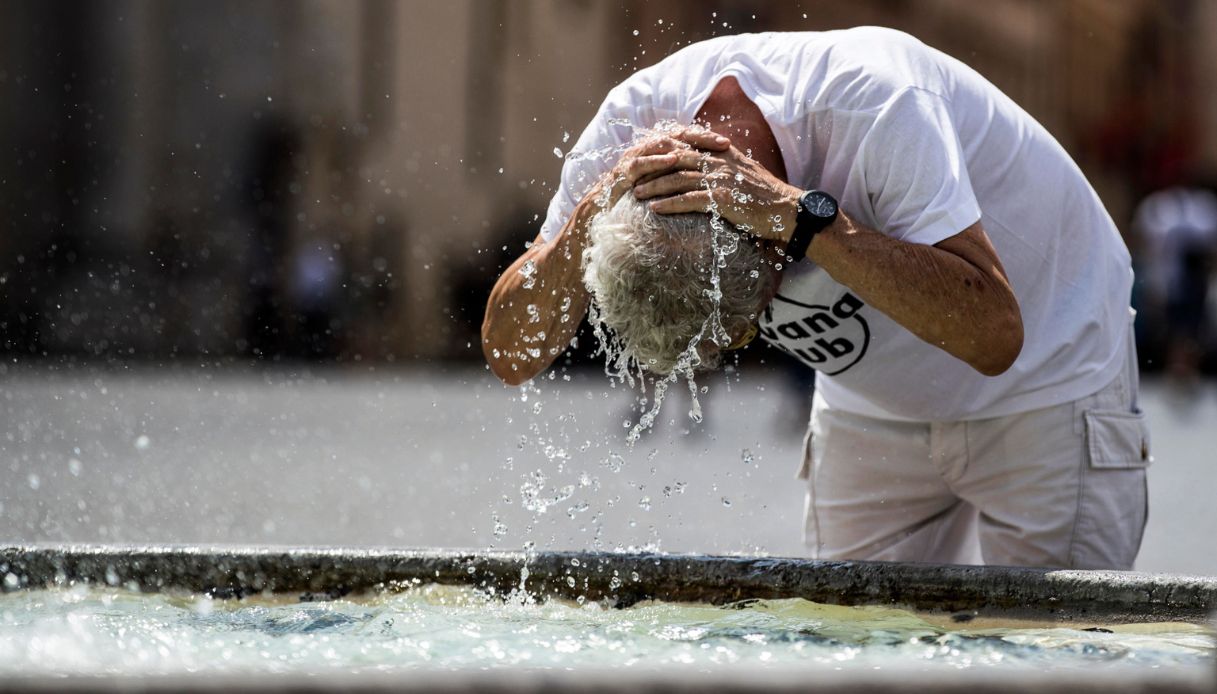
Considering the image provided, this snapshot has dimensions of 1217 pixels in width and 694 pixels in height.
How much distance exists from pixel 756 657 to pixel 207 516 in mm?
3919

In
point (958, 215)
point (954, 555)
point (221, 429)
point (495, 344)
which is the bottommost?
point (221, 429)

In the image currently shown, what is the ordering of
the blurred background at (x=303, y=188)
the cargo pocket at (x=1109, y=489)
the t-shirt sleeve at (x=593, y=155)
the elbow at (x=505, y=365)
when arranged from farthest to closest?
the blurred background at (x=303, y=188)
the elbow at (x=505, y=365)
the cargo pocket at (x=1109, y=489)
the t-shirt sleeve at (x=593, y=155)

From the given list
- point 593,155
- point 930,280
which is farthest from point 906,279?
point 593,155

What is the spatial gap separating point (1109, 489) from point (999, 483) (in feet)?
0.60

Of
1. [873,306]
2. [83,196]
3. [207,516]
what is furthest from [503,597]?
[83,196]

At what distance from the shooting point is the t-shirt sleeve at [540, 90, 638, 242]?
2631 mm

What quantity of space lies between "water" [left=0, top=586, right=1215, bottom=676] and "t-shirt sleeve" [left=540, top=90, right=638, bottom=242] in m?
0.67

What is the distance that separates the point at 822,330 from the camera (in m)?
2.70

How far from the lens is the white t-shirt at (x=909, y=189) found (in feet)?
7.95

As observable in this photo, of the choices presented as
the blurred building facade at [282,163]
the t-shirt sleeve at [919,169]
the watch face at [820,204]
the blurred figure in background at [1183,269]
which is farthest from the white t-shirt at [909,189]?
the blurred building facade at [282,163]

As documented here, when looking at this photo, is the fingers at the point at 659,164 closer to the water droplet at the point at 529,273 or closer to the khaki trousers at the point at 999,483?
the water droplet at the point at 529,273

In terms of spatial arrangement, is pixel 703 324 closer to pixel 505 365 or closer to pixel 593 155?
pixel 593 155

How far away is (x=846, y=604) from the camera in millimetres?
2557

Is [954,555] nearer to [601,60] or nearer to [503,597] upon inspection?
[503,597]
